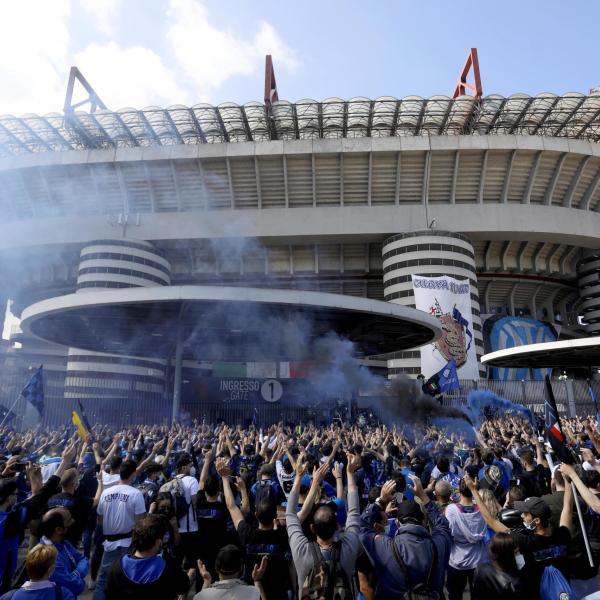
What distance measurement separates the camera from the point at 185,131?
126 ft

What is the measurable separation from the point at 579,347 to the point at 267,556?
82.1 ft

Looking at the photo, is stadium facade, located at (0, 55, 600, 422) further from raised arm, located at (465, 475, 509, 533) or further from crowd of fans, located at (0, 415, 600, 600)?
raised arm, located at (465, 475, 509, 533)

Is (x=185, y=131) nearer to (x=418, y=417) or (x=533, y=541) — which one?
(x=418, y=417)

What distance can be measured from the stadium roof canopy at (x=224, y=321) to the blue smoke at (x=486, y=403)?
18.3ft

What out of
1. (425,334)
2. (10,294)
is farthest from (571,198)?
(10,294)

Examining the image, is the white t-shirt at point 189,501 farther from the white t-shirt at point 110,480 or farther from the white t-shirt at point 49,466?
the white t-shirt at point 49,466

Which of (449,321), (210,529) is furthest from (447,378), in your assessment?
(210,529)

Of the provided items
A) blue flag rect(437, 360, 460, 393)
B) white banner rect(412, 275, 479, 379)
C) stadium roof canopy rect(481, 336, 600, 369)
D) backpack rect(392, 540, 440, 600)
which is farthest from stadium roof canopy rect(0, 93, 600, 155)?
backpack rect(392, 540, 440, 600)

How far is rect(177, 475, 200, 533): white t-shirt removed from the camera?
194 inches

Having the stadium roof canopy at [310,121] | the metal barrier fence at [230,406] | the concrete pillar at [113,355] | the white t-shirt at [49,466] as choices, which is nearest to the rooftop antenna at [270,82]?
the stadium roof canopy at [310,121]

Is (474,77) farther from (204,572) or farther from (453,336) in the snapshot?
(204,572)

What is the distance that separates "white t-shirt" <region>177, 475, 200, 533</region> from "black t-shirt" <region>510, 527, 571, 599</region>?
316 centimetres

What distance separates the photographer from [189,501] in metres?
5.20

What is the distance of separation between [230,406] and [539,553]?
21946 mm
